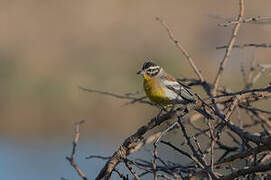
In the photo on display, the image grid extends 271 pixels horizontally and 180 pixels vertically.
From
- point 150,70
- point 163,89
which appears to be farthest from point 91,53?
point 163,89

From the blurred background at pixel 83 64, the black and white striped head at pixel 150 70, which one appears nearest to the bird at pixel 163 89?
the black and white striped head at pixel 150 70

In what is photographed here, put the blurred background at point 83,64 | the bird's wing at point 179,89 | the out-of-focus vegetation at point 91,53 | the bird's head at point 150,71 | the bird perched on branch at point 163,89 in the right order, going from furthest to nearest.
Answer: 1. the out-of-focus vegetation at point 91,53
2. the blurred background at point 83,64
3. the bird's head at point 150,71
4. the bird perched on branch at point 163,89
5. the bird's wing at point 179,89

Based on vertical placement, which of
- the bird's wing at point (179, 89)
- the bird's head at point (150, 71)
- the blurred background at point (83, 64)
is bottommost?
the bird's wing at point (179, 89)

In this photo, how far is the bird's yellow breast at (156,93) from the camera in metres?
4.88

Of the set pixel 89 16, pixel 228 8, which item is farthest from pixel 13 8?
pixel 228 8

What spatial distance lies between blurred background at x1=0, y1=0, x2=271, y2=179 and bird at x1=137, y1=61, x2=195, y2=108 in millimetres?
4929

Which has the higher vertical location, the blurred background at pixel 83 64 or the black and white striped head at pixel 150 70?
the blurred background at pixel 83 64

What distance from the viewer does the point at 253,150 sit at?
9.09ft

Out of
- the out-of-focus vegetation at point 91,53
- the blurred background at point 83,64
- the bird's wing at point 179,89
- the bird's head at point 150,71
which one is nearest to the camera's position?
the bird's wing at point 179,89

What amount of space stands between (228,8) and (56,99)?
835 cm

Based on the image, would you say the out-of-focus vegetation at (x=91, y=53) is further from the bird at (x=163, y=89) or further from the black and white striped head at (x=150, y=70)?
the bird at (x=163, y=89)

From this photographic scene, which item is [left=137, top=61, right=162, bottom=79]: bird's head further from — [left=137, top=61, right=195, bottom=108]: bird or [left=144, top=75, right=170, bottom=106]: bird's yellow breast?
[left=144, top=75, right=170, bottom=106]: bird's yellow breast

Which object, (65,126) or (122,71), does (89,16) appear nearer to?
(122,71)

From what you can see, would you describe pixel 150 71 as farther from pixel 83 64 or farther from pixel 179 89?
pixel 83 64
